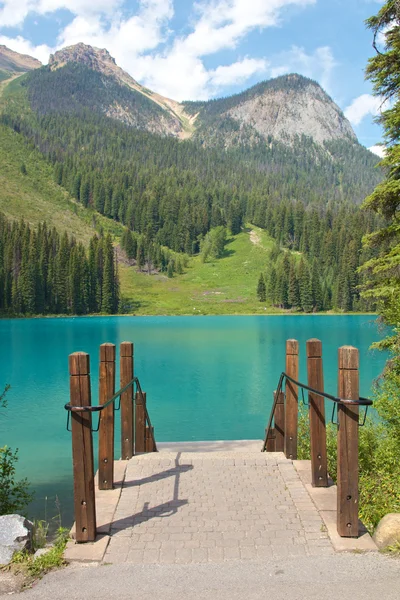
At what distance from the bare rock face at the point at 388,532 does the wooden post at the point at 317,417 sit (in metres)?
1.59

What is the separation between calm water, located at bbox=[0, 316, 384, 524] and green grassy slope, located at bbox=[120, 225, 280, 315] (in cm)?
5583

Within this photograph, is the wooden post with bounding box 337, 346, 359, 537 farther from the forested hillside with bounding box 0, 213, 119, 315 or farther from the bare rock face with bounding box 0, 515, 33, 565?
the forested hillside with bounding box 0, 213, 119, 315

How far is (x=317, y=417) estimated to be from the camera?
6.93 meters

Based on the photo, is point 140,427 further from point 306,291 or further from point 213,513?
point 306,291

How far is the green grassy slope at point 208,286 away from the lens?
113 metres

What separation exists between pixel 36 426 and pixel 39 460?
16.6 ft

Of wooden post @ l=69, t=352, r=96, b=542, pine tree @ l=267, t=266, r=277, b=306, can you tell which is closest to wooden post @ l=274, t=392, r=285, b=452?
wooden post @ l=69, t=352, r=96, b=542

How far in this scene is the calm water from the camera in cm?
1733

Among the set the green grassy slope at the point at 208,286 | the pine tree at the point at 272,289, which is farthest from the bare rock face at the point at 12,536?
the pine tree at the point at 272,289

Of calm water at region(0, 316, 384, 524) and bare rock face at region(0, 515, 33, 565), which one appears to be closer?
bare rock face at region(0, 515, 33, 565)

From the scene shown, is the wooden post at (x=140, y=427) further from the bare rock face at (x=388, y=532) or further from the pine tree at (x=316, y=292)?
the pine tree at (x=316, y=292)

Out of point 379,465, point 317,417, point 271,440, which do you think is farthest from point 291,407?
point 379,465

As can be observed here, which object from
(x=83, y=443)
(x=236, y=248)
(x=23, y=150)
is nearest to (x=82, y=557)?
(x=83, y=443)

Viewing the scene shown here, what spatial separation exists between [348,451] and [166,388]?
24407mm
